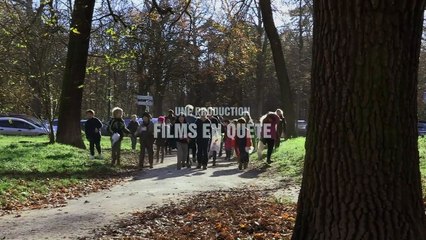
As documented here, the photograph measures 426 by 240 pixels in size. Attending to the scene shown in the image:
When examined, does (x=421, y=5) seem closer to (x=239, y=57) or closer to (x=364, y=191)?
(x=364, y=191)

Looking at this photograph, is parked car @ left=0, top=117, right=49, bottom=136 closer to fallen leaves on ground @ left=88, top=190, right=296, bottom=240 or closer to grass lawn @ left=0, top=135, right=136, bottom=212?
grass lawn @ left=0, top=135, right=136, bottom=212

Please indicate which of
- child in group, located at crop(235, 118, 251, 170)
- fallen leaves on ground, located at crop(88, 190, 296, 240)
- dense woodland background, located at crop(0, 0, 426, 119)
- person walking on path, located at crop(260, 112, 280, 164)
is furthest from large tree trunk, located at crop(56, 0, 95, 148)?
fallen leaves on ground, located at crop(88, 190, 296, 240)

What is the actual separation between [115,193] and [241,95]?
151ft

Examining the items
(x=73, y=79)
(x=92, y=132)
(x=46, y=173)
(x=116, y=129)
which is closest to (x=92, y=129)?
(x=92, y=132)

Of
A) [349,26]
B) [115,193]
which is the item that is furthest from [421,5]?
[115,193]

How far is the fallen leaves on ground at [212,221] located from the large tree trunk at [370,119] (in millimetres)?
2044

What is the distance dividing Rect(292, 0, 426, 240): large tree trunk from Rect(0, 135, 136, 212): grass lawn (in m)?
6.99

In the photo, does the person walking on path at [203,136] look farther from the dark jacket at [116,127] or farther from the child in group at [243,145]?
the dark jacket at [116,127]

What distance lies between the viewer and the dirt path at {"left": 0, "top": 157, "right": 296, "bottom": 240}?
7.33 meters

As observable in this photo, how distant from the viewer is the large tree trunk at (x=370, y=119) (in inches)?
157

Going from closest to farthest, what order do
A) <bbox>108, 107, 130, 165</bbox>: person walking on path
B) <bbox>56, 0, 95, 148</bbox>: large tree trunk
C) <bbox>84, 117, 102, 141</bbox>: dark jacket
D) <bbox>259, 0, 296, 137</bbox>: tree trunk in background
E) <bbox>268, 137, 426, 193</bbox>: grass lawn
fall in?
1. <bbox>268, 137, 426, 193</bbox>: grass lawn
2. <bbox>108, 107, 130, 165</bbox>: person walking on path
3. <bbox>84, 117, 102, 141</bbox>: dark jacket
4. <bbox>56, 0, 95, 148</bbox>: large tree trunk
5. <bbox>259, 0, 296, 137</bbox>: tree trunk in background

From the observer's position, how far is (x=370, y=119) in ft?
13.2

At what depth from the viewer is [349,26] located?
4.03m

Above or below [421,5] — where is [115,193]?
below
